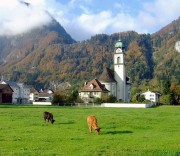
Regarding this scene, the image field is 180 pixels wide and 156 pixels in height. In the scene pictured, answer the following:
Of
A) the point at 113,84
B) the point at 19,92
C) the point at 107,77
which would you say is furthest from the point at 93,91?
the point at 19,92

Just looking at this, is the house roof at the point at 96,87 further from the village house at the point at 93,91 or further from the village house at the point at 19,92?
the village house at the point at 19,92

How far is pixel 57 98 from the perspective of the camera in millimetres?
100438

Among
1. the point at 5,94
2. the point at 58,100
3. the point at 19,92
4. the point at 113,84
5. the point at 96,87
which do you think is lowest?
the point at 58,100

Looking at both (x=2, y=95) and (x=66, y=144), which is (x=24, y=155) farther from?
(x=2, y=95)

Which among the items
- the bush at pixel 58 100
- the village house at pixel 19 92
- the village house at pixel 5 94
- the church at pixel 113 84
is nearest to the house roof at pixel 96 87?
the church at pixel 113 84

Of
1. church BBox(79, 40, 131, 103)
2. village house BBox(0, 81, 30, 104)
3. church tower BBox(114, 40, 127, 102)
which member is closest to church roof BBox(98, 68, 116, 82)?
church BBox(79, 40, 131, 103)

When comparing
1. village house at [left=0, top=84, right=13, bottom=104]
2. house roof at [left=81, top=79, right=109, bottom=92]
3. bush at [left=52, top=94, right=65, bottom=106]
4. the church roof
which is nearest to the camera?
bush at [left=52, top=94, right=65, bottom=106]

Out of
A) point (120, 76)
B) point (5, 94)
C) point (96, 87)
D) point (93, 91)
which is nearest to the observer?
point (93, 91)

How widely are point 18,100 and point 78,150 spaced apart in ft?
442

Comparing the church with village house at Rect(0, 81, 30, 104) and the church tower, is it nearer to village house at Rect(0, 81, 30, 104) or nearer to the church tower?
the church tower

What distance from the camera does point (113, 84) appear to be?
118 m

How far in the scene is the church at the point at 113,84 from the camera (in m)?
113

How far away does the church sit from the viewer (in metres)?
113

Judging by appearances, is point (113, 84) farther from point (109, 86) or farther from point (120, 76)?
point (120, 76)
